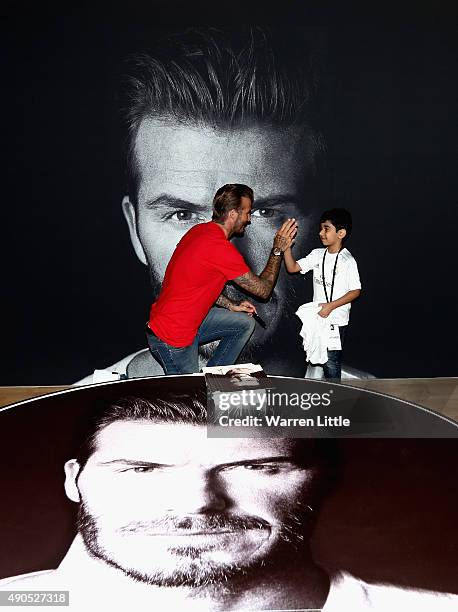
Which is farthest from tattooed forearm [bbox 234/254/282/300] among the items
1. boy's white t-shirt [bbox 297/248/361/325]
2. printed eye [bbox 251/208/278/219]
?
printed eye [bbox 251/208/278/219]

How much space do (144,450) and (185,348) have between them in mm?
1230

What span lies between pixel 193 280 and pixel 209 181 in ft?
4.07

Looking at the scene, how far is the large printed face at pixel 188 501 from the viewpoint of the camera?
1.47 meters

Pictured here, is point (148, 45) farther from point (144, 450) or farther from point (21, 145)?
point (144, 450)

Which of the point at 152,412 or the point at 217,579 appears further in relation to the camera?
the point at 152,412

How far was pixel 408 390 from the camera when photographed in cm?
435

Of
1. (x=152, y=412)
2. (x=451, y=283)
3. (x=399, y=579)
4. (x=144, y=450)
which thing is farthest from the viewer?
(x=451, y=283)

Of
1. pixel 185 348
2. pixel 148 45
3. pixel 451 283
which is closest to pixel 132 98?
pixel 148 45

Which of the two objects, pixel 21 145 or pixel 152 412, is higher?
pixel 21 145

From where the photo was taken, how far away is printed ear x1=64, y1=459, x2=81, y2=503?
5.69ft

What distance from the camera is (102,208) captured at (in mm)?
4207

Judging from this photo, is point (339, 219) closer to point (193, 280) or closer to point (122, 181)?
point (193, 280)

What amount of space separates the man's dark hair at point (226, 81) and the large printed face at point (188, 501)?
2.47 meters

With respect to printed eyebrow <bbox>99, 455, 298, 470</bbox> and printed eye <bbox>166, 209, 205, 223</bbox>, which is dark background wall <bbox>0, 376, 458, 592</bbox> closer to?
printed eyebrow <bbox>99, 455, 298, 470</bbox>
